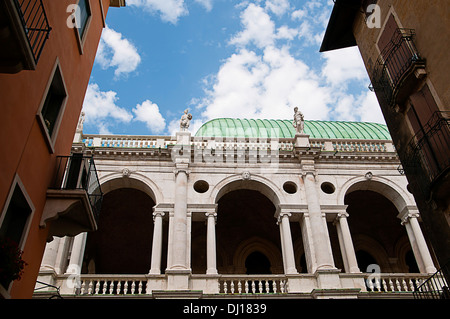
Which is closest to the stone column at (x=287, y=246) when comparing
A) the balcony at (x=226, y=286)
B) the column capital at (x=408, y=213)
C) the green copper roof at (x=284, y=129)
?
the balcony at (x=226, y=286)

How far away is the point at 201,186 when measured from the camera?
21.5m

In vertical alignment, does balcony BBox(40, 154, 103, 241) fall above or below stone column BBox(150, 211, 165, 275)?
below

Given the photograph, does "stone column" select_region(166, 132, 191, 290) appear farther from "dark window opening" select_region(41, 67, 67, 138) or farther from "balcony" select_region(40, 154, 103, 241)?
"dark window opening" select_region(41, 67, 67, 138)

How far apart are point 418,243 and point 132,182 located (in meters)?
14.4

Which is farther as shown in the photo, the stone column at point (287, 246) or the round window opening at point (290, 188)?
the round window opening at point (290, 188)

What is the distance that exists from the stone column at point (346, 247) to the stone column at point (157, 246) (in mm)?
8599

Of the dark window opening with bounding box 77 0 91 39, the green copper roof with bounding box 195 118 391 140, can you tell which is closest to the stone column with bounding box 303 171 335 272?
the green copper roof with bounding box 195 118 391 140

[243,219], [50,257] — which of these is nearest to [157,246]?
[50,257]

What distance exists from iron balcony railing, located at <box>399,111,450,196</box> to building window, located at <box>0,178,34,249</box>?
29.1 feet

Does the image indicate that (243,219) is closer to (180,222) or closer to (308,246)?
(308,246)

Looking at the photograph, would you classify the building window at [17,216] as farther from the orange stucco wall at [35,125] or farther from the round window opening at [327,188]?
the round window opening at [327,188]

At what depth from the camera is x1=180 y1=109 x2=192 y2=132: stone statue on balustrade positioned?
75.4ft

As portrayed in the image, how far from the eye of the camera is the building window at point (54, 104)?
382 inches
